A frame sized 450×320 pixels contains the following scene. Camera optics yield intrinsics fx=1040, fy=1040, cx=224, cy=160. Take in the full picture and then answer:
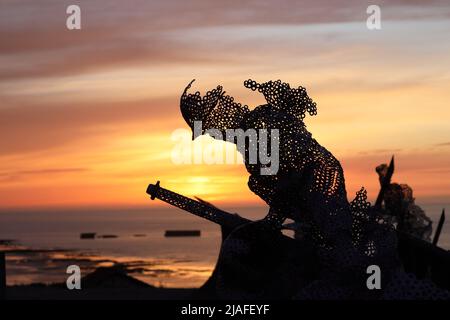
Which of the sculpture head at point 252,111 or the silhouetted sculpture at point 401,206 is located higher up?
the sculpture head at point 252,111

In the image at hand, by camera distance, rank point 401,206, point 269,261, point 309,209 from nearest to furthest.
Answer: point 309,209 → point 269,261 → point 401,206

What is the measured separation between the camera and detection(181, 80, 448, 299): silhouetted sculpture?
59.7 ft

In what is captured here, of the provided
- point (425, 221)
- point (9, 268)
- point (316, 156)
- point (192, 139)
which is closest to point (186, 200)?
point (192, 139)

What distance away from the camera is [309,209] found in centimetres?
1830

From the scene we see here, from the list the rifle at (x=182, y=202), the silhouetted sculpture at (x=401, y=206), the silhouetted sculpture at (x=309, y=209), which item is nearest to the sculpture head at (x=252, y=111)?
the silhouetted sculpture at (x=309, y=209)

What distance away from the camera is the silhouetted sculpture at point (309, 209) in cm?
1819

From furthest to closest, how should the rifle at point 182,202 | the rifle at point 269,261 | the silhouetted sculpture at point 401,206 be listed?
the silhouetted sculpture at point 401,206, the rifle at point 182,202, the rifle at point 269,261

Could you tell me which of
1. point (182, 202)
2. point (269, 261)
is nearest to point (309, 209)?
point (269, 261)

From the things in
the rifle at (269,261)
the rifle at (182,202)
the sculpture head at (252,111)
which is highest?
the sculpture head at (252,111)

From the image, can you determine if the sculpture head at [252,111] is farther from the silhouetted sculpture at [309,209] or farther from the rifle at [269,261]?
the rifle at [269,261]

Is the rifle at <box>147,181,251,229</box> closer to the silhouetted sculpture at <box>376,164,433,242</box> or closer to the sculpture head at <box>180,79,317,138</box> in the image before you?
the sculpture head at <box>180,79,317,138</box>

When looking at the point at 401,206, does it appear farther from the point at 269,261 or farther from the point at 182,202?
the point at 182,202
